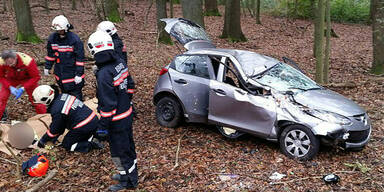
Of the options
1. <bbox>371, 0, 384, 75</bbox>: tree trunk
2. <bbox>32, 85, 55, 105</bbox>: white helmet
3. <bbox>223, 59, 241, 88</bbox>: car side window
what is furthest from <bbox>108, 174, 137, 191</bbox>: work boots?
<bbox>371, 0, 384, 75</bbox>: tree trunk

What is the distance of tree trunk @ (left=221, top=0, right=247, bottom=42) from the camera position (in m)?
15.8

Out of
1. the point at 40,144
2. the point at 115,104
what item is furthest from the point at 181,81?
the point at 40,144

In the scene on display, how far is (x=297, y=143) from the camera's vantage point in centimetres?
536

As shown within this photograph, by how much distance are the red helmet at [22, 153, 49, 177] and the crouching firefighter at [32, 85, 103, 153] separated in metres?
0.45

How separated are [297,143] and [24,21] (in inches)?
409

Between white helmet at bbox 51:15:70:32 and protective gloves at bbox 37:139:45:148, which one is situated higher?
white helmet at bbox 51:15:70:32

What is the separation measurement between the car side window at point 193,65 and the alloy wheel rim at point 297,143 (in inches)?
75.6

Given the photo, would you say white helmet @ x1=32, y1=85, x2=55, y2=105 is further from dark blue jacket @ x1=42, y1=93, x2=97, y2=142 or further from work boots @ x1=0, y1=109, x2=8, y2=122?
work boots @ x1=0, y1=109, x2=8, y2=122

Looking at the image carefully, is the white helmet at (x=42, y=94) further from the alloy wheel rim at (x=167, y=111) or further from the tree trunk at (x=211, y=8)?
the tree trunk at (x=211, y=8)

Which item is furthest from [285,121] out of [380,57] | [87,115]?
[380,57]

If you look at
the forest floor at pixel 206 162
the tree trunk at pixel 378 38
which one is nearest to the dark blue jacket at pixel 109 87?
the forest floor at pixel 206 162

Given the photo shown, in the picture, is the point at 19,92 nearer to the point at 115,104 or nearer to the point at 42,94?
the point at 42,94

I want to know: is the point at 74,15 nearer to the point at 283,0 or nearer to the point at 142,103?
the point at 142,103

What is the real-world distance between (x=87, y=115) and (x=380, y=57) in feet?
29.8
